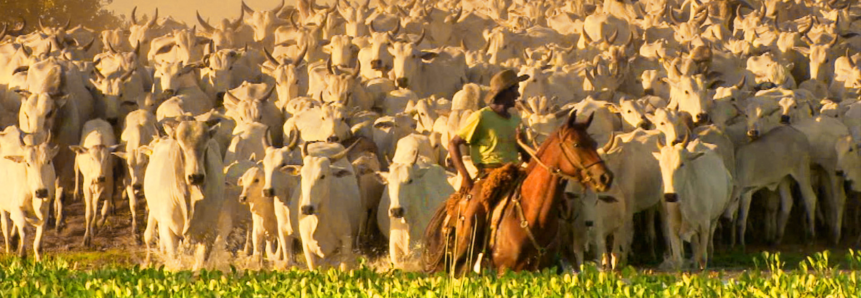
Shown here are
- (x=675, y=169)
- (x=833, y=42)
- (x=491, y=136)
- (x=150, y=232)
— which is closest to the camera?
(x=491, y=136)

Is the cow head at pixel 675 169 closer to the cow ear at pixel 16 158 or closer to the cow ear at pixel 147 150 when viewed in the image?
the cow ear at pixel 147 150

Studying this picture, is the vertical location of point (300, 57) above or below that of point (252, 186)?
above

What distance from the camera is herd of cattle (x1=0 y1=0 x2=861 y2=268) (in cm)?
2209

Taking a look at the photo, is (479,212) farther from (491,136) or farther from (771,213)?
(771,213)

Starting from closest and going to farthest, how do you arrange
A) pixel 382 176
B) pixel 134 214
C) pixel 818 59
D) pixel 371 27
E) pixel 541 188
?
pixel 541 188 → pixel 382 176 → pixel 134 214 → pixel 818 59 → pixel 371 27

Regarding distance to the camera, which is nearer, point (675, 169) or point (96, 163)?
point (675, 169)

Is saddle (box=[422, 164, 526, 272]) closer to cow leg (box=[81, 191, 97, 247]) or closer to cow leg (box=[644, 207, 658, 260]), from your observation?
cow leg (box=[644, 207, 658, 260])

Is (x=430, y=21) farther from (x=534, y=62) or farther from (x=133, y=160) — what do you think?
(x=133, y=160)

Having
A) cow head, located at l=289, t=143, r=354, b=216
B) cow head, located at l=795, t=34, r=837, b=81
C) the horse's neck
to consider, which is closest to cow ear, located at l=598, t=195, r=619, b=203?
cow head, located at l=289, t=143, r=354, b=216

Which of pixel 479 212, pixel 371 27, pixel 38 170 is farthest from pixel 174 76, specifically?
pixel 479 212

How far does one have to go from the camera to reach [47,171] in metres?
25.0

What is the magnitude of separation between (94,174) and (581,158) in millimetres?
13387

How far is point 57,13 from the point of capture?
5934 centimetres

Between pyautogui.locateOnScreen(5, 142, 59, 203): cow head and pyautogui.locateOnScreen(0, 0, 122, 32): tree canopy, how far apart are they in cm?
3011
